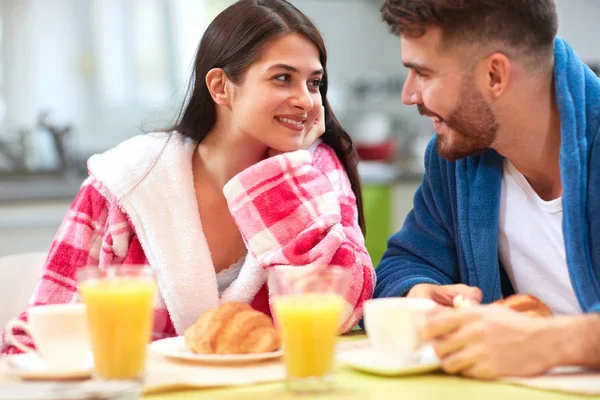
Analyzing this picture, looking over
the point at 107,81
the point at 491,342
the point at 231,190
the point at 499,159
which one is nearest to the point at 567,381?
the point at 491,342

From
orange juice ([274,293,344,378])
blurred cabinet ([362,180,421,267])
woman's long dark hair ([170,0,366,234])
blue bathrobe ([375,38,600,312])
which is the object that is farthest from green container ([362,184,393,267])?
orange juice ([274,293,344,378])

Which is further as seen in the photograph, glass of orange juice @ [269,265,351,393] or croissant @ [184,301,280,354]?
croissant @ [184,301,280,354]

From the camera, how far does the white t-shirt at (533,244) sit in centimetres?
161

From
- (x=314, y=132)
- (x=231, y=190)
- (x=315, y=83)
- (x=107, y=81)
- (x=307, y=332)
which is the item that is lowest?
(x=307, y=332)

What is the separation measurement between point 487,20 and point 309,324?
0.73 meters

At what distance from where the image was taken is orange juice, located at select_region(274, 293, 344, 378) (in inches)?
41.7

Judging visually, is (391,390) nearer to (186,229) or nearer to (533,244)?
(533,244)

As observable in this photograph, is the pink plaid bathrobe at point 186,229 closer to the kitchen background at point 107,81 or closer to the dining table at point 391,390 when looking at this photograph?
the dining table at point 391,390

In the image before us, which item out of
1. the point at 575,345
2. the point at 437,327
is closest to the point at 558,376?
the point at 575,345

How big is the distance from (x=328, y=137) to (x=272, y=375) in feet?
3.24

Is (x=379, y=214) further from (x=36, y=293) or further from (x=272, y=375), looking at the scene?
(x=272, y=375)

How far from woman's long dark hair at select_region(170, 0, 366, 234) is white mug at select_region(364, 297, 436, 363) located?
2.84 feet

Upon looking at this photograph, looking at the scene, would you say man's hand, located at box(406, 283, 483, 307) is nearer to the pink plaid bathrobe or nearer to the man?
the man

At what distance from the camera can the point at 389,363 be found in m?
1.19
